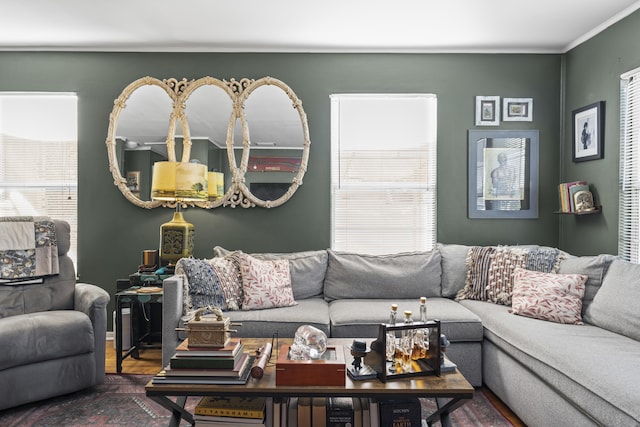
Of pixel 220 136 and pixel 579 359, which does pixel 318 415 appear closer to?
pixel 579 359

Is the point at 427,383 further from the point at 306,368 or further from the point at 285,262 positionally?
the point at 285,262

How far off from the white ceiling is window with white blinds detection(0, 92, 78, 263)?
0.50m

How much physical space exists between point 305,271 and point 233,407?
1731mm

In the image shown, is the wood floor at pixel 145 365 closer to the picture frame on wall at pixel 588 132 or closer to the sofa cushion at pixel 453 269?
the sofa cushion at pixel 453 269

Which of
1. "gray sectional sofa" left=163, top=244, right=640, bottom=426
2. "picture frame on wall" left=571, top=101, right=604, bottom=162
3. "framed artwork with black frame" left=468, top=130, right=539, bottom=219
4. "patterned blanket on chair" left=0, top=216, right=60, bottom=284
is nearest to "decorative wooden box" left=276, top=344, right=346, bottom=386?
"gray sectional sofa" left=163, top=244, right=640, bottom=426

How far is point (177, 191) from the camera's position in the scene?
343 centimetres

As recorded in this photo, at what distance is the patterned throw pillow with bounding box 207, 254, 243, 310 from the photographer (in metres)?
3.10

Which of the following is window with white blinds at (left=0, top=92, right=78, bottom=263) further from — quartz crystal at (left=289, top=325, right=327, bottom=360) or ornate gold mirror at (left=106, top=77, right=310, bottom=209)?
quartz crystal at (left=289, top=325, right=327, bottom=360)

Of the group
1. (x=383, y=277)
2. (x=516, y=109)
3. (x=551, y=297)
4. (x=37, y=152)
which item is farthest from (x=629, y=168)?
(x=37, y=152)

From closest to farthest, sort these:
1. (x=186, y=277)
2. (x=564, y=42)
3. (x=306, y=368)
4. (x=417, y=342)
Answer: (x=306, y=368) → (x=417, y=342) → (x=186, y=277) → (x=564, y=42)

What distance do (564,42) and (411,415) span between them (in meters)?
3.48

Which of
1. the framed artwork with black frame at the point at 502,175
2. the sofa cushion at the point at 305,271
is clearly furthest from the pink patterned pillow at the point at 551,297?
the sofa cushion at the point at 305,271

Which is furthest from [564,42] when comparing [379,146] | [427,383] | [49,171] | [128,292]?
[49,171]

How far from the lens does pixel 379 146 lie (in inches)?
157
